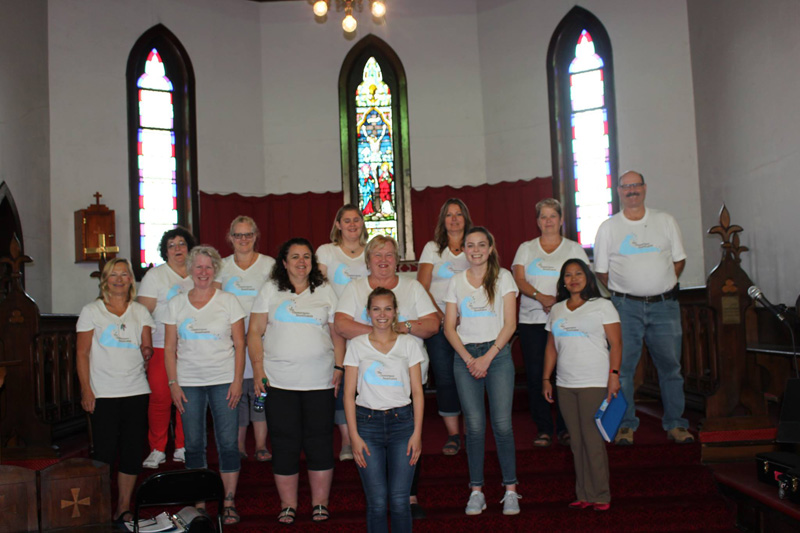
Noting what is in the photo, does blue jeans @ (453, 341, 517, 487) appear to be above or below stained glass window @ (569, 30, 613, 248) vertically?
below

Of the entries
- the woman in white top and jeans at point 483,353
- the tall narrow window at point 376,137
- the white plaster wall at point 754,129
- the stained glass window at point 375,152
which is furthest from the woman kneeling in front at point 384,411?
the stained glass window at point 375,152

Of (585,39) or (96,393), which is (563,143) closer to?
(585,39)

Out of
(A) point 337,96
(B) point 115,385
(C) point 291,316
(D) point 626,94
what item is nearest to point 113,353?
(B) point 115,385

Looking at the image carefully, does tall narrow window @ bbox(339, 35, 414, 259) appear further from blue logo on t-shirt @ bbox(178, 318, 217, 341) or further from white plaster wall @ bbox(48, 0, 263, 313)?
blue logo on t-shirt @ bbox(178, 318, 217, 341)

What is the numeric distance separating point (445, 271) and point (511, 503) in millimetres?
1497

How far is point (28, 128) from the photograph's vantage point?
8195 millimetres

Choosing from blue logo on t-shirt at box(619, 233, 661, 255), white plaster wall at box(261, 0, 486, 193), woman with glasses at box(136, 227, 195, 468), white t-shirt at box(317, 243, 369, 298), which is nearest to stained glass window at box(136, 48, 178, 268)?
white plaster wall at box(261, 0, 486, 193)

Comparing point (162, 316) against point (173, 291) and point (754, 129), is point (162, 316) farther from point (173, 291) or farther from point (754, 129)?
point (754, 129)

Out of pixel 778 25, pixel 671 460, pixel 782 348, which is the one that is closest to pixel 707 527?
pixel 671 460

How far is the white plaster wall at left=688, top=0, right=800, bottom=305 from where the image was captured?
6.56 m

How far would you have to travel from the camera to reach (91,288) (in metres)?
8.89

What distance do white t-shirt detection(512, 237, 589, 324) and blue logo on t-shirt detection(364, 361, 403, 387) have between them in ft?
4.77

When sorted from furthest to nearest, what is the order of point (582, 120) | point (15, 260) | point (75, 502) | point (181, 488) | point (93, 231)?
point (582, 120) → point (93, 231) → point (15, 260) → point (75, 502) → point (181, 488)

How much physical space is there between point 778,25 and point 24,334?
6748 mm
